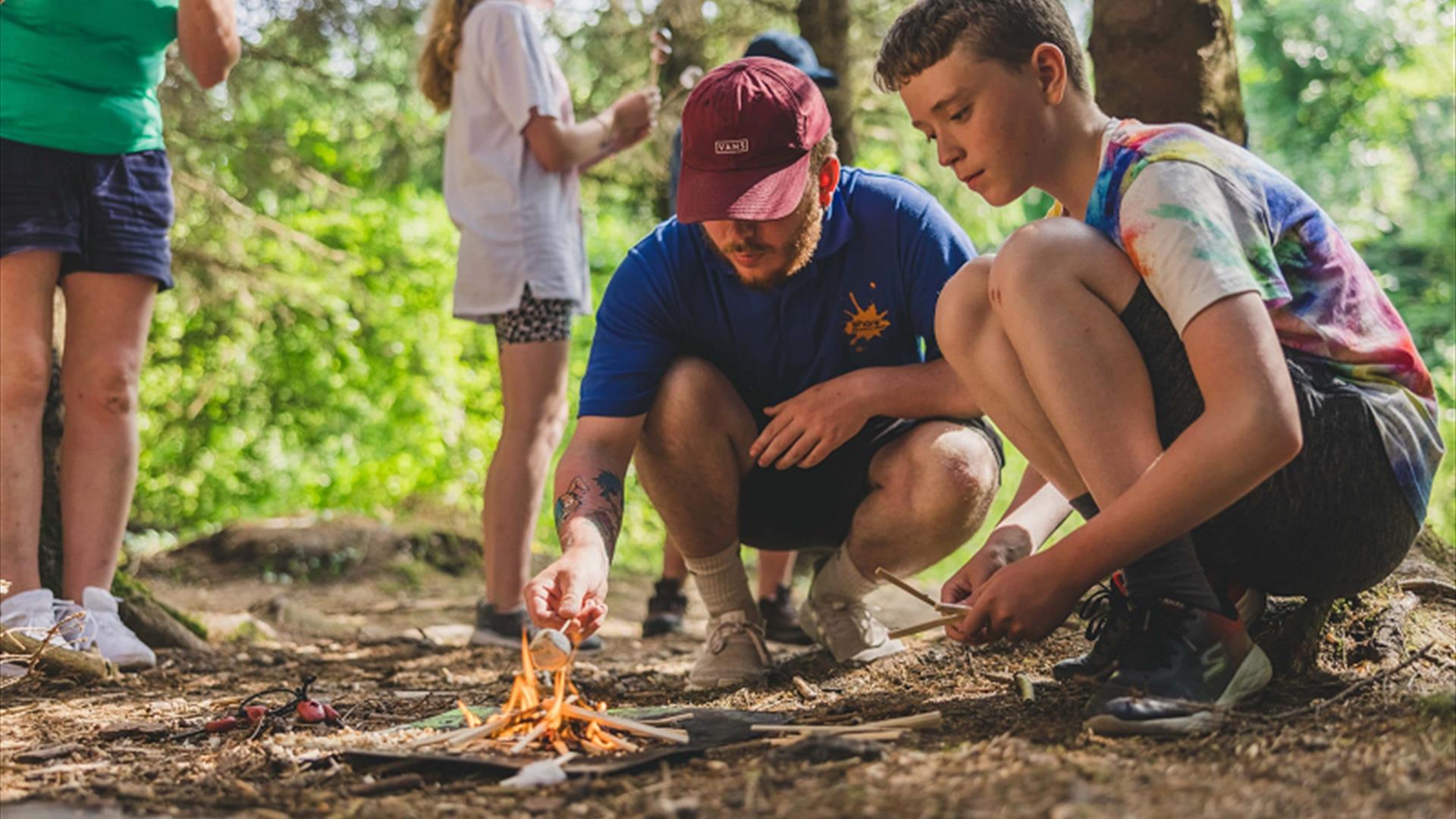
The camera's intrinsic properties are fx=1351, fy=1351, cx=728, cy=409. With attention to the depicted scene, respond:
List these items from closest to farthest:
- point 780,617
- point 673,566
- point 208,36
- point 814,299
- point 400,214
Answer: point 814,299 < point 208,36 < point 780,617 < point 673,566 < point 400,214

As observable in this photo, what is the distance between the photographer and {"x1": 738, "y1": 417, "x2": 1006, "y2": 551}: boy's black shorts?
3.23m

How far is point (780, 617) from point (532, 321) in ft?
4.27

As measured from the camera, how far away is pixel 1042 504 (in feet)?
9.04

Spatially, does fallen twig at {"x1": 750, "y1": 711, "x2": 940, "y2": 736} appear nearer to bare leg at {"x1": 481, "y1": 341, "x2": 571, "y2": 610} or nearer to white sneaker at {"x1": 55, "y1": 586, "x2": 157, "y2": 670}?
white sneaker at {"x1": 55, "y1": 586, "x2": 157, "y2": 670}

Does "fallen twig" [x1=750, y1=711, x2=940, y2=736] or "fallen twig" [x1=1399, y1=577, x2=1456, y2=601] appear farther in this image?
"fallen twig" [x1=1399, y1=577, x2=1456, y2=601]

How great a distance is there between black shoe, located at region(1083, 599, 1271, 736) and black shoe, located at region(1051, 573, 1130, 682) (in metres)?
0.10

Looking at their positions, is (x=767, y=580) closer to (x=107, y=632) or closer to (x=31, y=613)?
(x=107, y=632)

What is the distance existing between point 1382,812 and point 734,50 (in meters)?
6.74

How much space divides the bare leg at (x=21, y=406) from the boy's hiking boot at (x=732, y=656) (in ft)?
5.53

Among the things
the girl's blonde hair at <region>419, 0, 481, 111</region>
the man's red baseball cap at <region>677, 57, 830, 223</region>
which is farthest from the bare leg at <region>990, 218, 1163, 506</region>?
the girl's blonde hair at <region>419, 0, 481, 111</region>

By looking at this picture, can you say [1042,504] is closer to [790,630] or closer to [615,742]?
[615,742]

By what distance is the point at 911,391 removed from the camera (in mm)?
3049

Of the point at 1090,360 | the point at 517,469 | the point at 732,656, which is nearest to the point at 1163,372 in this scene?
the point at 1090,360

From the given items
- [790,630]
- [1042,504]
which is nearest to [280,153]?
[790,630]
